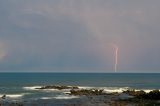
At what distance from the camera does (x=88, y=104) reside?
231 ft

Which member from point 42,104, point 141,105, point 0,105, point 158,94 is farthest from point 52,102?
point 158,94

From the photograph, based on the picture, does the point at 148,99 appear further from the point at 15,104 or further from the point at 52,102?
the point at 15,104

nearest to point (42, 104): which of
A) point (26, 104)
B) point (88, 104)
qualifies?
point (26, 104)

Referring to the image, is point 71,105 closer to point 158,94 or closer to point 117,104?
point 117,104

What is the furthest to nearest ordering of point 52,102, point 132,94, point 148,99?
1. point 132,94
2. point 148,99
3. point 52,102

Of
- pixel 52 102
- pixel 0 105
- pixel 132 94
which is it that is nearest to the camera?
pixel 0 105

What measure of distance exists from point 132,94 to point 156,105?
23463 millimetres

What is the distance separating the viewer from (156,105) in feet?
231

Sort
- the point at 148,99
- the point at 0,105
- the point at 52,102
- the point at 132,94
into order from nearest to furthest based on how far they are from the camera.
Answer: the point at 0,105
the point at 52,102
the point at 148,99
the point at 132,94

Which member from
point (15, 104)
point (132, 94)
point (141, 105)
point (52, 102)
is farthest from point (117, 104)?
point (132, 94)

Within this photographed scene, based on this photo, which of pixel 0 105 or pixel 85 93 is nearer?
pixel 0 105

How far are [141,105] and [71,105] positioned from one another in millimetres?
10620

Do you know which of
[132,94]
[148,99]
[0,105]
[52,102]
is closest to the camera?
[0,105]

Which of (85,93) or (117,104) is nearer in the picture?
(117,104)
